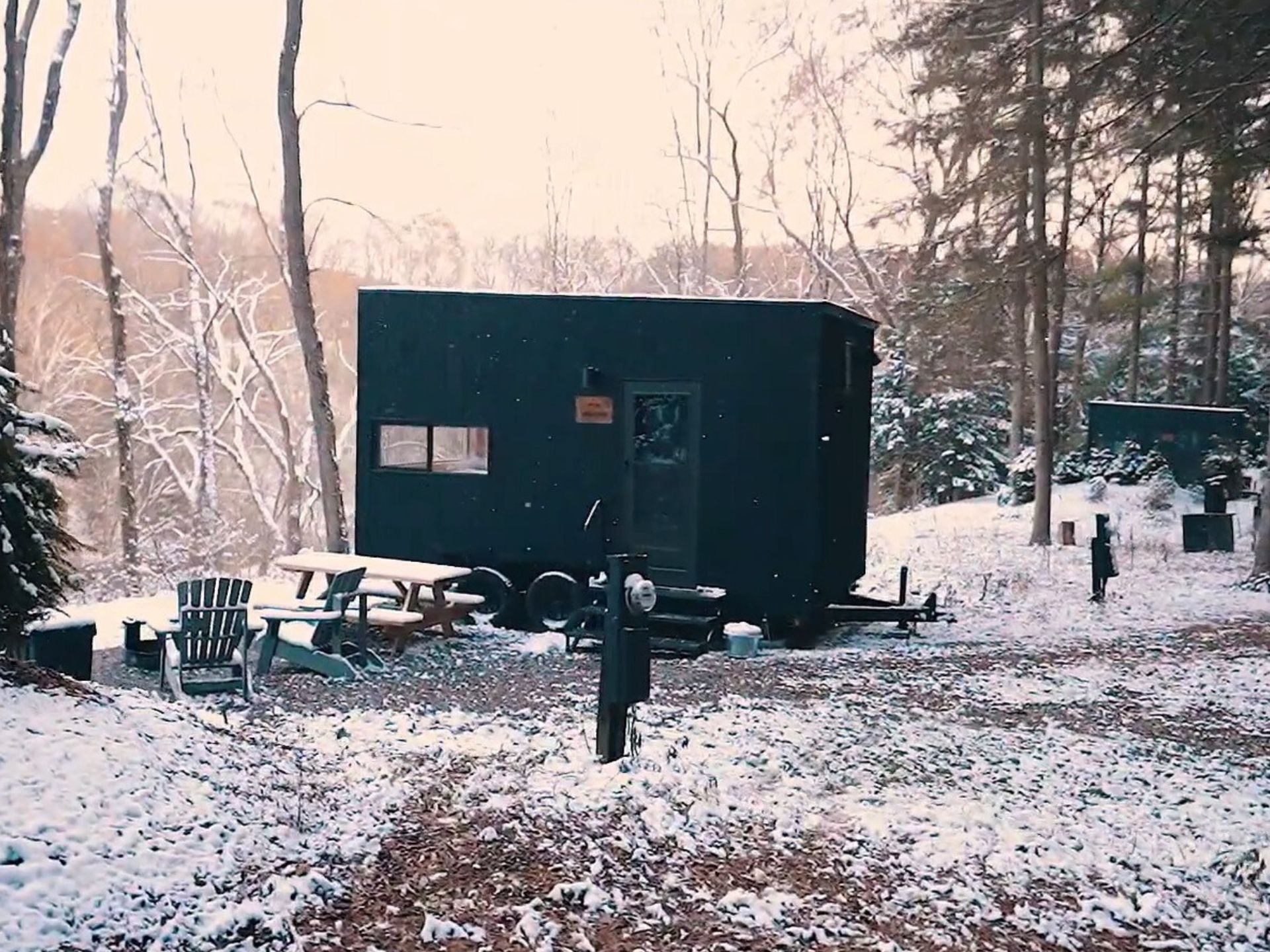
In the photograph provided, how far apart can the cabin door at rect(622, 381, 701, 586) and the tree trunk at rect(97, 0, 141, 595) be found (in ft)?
43.1

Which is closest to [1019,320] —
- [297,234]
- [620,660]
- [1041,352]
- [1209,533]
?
[1041,352]

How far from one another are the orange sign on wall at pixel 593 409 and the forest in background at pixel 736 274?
4.59 metres

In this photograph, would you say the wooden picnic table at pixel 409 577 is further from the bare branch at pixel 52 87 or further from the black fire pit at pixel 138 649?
the bare branch at pixel 52 87

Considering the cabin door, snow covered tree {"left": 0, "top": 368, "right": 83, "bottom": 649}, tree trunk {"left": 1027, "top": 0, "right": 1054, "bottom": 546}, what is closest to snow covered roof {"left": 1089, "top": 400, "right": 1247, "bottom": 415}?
tree trunk {"left": 1027, "top": 0, "right": 1054, "bottom": 546}

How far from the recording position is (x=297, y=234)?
1603 cm

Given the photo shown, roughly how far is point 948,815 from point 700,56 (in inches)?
984

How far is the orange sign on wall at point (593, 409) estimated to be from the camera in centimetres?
991

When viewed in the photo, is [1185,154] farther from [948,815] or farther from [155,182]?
[155,182]

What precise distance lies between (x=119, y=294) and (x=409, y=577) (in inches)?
565

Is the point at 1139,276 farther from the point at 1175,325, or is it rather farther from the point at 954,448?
the point at 1175,325

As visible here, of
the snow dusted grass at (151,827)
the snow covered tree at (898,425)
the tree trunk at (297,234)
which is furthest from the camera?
the snow covered tree at (898,425)

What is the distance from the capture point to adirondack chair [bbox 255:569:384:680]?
25.1ft

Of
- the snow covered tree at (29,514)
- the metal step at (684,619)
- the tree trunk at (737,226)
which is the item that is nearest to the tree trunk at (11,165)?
the metal step at (684,619)

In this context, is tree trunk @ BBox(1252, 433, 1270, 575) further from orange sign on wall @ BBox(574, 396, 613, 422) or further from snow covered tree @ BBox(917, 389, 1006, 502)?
snow covered tree @ BBox(917, 389, 1006, 502)
